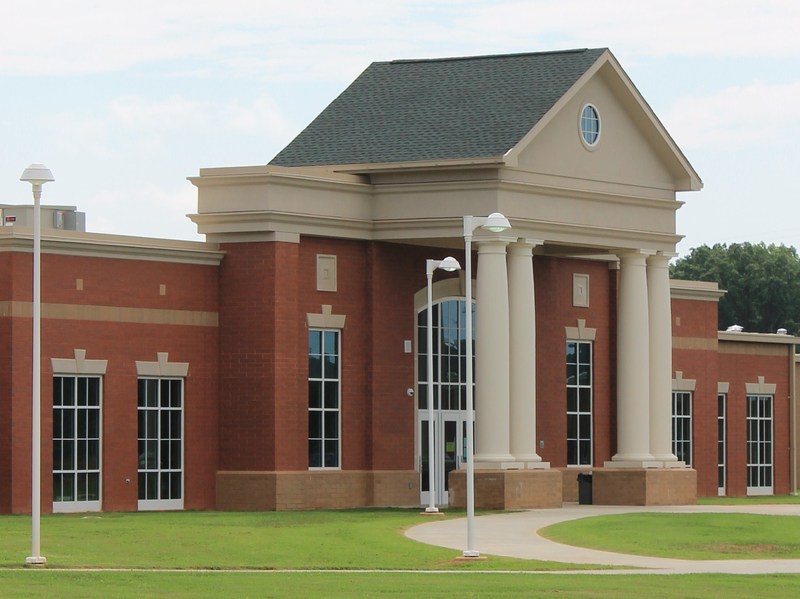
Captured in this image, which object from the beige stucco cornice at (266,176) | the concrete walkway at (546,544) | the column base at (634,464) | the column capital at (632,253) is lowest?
the concrete walkway at (546,544)

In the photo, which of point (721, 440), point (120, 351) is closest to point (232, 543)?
point (120, 351)

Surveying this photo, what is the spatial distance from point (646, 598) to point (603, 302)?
3099 cm

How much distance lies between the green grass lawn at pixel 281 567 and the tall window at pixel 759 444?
24.7m

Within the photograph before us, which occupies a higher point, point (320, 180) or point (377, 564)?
point (320, 180)

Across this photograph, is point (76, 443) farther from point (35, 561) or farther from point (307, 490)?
point (35, 561)

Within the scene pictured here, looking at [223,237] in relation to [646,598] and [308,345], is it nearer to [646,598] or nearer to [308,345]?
[308,345]

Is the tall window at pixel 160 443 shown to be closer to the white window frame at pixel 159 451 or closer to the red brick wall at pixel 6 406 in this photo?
the white window frame at pixel 159 451

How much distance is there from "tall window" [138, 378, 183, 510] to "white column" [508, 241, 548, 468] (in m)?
7.97

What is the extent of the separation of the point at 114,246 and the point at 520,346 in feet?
33.3

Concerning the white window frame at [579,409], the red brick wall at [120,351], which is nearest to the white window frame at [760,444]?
the white window frame at [579,409]

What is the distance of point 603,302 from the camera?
57.7 m

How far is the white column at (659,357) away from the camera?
5512 centimetres

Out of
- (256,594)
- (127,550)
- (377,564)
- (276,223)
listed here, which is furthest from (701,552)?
(276,223)

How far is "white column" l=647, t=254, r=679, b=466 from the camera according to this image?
181 feet
